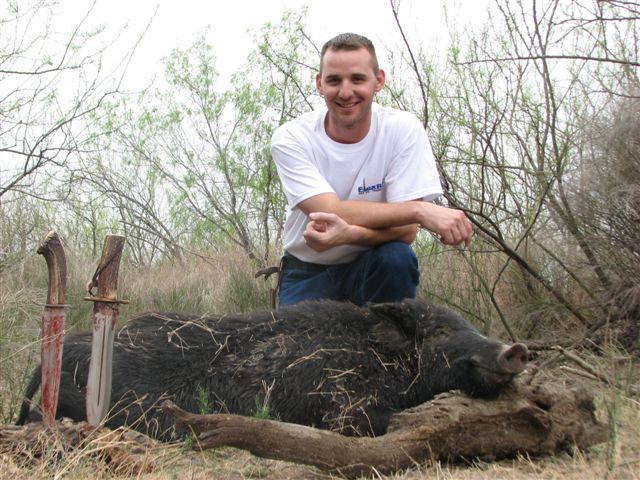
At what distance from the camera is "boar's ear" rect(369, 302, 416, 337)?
3527mm

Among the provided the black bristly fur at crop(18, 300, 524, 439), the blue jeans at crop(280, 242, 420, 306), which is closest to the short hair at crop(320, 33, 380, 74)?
the blue jeans at crop(280, 242, 420, 306)

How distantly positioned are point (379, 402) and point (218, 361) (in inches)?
31.3

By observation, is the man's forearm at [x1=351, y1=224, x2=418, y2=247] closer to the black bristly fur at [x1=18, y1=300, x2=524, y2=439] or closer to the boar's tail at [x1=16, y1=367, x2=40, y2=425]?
the black bristly fur at [x1=18, y1=300, x2=524, y2=439]

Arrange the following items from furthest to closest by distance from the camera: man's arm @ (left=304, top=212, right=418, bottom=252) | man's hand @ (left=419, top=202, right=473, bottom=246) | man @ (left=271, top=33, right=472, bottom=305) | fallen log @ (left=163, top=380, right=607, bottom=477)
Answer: man @ (left=271, top=33, right=472, bottom=305), man's arm @ (left=304, top=212, right=418, bottom=252), man's hand @ (left=419, top=202, right=473, bottom=246), fallen log @ (left=163, top=380, right=607, bottom=477)

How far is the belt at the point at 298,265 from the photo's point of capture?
4.78 m

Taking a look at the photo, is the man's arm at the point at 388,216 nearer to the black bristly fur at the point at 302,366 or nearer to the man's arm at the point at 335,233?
the man's arm at the point at 335,233

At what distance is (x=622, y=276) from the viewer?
16.0 feet

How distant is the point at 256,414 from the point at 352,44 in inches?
92.0

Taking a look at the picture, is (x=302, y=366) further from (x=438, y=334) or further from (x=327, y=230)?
(x=327, y=230)

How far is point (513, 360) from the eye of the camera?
308 cm

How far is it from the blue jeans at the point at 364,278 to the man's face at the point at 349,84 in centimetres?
81

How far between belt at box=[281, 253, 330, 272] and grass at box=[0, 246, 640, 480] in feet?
4.86

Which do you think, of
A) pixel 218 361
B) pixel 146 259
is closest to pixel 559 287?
pixel 218 361

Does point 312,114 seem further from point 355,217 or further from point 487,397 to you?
point 487,397
